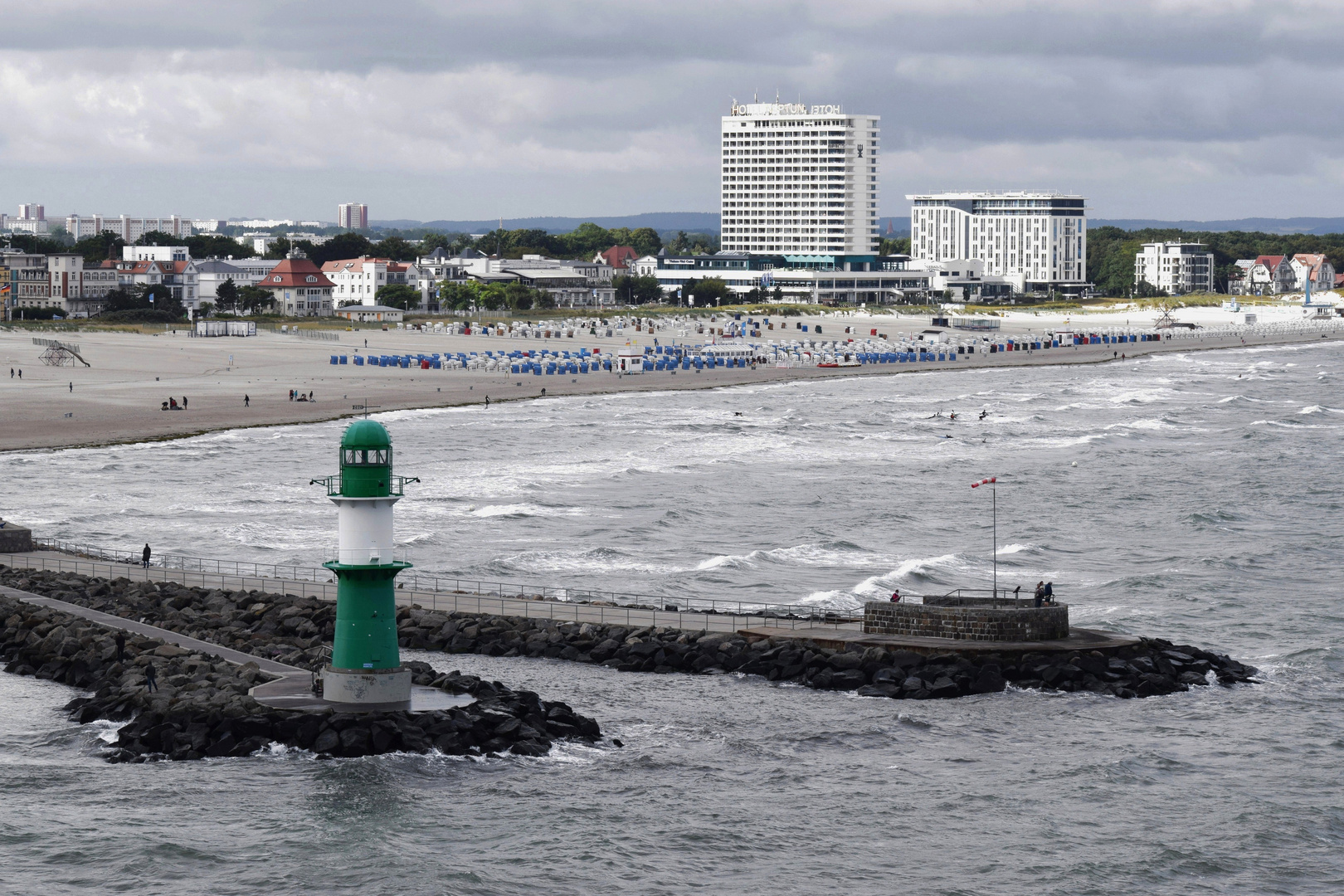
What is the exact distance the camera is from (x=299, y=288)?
184750mm

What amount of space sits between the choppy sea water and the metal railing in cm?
174

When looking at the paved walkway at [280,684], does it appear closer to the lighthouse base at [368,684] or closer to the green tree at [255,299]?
the lighthouse base at [368,684]

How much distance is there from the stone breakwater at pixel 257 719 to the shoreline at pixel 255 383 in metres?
42.6

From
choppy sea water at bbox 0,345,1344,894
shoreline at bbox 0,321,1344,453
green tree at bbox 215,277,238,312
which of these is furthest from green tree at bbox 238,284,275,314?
choppy sea water at bbox 0,345,1344,894

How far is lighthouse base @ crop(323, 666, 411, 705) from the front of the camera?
30.5m

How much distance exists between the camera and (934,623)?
37375 millimetres

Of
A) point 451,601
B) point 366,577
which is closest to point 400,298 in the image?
point 451,601

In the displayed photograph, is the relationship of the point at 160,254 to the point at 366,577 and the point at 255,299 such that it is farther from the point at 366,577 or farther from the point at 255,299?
the point at 366,577

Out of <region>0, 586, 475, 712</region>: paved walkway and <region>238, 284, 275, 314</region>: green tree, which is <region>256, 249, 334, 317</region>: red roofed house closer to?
<region>238, 284, 275, 314</region>: green tree

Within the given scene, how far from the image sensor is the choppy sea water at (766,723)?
26.4 metres

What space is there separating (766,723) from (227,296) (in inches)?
6123

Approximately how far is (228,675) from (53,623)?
7.38 metres

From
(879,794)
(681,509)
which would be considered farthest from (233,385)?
(879,794)

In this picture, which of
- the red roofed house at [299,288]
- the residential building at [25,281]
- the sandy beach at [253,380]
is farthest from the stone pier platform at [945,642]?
the residential building at [25,281]
